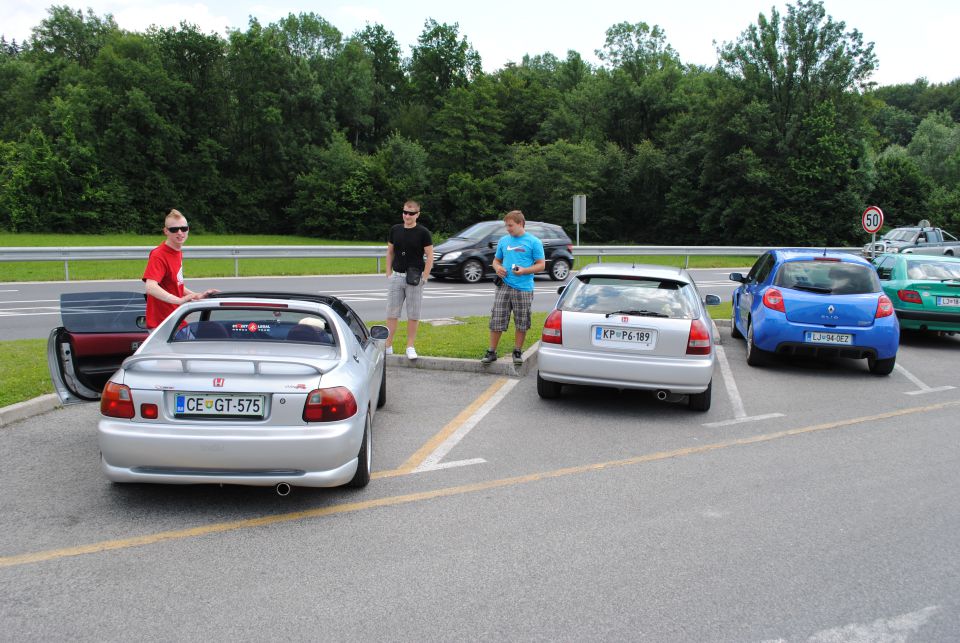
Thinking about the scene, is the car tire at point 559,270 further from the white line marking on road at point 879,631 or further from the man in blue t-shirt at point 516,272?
the white line marking on road at point 879,631

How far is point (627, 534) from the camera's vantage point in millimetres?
4285

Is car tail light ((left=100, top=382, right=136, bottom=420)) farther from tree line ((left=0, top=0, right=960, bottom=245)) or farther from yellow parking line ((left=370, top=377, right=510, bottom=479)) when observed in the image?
tree line ((left=0, top=0, right=960, bottom=245))

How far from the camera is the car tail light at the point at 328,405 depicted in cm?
443

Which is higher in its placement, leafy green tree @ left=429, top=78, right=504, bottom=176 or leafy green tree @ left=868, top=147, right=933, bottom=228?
leafy green tree @ left=429, top=78, right=504, bottom=176

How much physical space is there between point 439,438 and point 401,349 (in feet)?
11.9

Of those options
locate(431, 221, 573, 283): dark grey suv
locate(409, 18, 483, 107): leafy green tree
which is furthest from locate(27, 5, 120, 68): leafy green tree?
locate(431, 221, 573, 283): dark grey suv

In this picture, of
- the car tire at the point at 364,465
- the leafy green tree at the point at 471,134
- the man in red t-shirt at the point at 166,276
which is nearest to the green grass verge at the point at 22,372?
the man in red t-shirt at the point at 166,276

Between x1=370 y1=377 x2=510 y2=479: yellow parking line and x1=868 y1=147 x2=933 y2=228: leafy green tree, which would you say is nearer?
x1=370 y1=377 x2=510 y2=479: yellow parking line

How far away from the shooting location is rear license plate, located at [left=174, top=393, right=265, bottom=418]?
4.37 meters

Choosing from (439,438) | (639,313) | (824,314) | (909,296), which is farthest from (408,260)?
(909,296)

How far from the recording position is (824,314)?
9.27 m

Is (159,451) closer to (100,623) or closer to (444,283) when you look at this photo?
(100,623)

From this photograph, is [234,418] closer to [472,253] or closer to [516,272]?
[516,272]

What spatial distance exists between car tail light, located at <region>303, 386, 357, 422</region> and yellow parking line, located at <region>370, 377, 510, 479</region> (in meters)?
0.92
